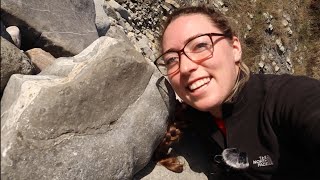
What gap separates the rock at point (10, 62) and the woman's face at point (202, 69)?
1.13m

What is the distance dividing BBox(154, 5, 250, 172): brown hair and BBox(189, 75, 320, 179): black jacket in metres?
0.08

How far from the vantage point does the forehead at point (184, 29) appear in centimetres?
315

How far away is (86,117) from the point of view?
111 inches

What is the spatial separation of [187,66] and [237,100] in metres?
0.56

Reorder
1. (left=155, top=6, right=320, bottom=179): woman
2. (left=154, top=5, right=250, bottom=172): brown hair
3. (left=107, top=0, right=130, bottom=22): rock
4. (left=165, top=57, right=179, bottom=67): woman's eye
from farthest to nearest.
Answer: (left=107, top=0, right=130, bottom=22): rock, (left=154, top=5, right=250, bottom=172): brown hair, (left=165, top=57, right=179, bottom=67): woman's eye, (left=155, top=6, right=320, bottom=179): woman

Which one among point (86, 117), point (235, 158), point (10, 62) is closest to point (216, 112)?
point (235, 158)

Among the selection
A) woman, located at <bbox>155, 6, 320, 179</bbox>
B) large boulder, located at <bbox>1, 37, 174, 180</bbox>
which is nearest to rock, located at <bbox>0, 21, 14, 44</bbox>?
large boulder, located at <bbox>1, 37, 174, 180</bbox>

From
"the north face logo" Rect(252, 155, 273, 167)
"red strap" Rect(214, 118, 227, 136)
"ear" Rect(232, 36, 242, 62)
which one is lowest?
"the north face logo" Rect(252, 155, 273, 167)

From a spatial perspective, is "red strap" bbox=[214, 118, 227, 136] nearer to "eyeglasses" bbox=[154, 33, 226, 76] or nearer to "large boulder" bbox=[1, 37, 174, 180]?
"large boulder" bbox=[1, 37, 174, 180]

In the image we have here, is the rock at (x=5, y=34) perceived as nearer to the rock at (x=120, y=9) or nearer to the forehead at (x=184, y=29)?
the forehead at (x=184, y=29)

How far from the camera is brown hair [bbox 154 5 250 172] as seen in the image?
10.9ft

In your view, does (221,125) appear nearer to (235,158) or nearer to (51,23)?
(235,158)

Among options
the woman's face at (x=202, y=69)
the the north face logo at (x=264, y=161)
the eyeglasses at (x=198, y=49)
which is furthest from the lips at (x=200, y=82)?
the the north face logo at (x=264, y=161)

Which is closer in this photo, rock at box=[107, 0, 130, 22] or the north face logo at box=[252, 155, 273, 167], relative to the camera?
the north face logo at box=[252, 155, 273, 167]
